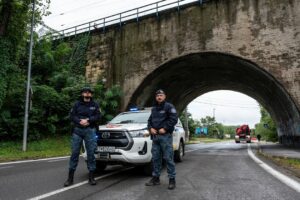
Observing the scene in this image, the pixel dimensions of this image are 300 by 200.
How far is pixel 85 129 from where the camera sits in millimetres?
5949

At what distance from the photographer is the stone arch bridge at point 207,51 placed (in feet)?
55.1

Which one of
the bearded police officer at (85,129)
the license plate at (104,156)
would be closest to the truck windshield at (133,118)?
the license plate at (104,156)

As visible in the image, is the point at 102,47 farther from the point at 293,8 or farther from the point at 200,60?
the point at 293,8

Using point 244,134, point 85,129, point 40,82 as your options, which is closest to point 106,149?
point 85,129

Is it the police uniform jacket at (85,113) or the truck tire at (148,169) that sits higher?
the police uniform jacket at (85,113)

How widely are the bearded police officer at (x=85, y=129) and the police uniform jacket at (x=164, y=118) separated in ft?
3.72

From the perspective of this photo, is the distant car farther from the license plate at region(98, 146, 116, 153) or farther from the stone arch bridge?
the stone arch bridge

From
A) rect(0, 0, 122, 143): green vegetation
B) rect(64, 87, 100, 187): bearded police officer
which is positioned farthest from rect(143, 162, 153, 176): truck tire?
rect(0, 0, 122, 143): green vegetation

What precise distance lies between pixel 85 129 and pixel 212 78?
19489 millimetres

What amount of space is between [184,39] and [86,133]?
571 inches

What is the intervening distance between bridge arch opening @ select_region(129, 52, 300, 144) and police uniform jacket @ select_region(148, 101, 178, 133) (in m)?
12.6

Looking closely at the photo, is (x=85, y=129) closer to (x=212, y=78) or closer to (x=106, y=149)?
(x=106, y=149)

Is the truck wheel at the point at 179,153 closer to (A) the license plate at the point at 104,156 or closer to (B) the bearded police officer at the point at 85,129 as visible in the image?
(A) the license plate at the point at 104,156

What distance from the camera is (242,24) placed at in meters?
17.9
